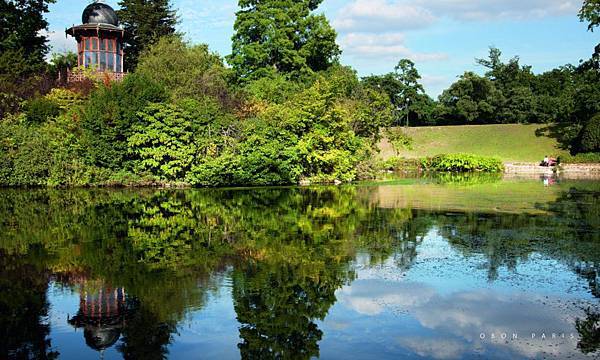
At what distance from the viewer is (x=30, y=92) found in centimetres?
2916

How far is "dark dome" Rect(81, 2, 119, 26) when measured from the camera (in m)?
33.3

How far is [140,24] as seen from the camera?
44.5 meters

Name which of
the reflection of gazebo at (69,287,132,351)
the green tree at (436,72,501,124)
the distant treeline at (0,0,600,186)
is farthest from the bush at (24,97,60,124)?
the green tree at (436,72,501,124)

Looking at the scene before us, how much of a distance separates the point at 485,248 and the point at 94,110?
1899 centimetres

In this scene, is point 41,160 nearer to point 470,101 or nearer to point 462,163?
point 462,163

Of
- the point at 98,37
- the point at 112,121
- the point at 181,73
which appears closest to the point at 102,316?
the point at 112,121

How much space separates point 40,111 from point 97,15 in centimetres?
961

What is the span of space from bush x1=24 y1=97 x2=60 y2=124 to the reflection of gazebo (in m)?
20.8

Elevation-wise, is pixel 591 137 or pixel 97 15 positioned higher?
pixel 97 15

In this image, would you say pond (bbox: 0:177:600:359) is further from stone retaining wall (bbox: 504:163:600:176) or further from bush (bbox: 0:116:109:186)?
stone retaining wall (bbox: 504:163:600:176)

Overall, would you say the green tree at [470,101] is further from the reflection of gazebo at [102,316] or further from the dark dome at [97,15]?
the reflection of gazebo at [102,316]

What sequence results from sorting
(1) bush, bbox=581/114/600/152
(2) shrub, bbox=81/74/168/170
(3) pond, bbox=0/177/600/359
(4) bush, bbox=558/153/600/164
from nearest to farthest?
(3) pond, bbox=0/177/600/359 → (2) shrub, bbox=81/74/168/170 → (4) bush, bbox=558/153/600/164 → (1) bush, bbox=581/114/600/152

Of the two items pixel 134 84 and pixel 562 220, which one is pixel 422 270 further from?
pixel 134 84

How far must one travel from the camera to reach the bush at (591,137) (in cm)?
4228
